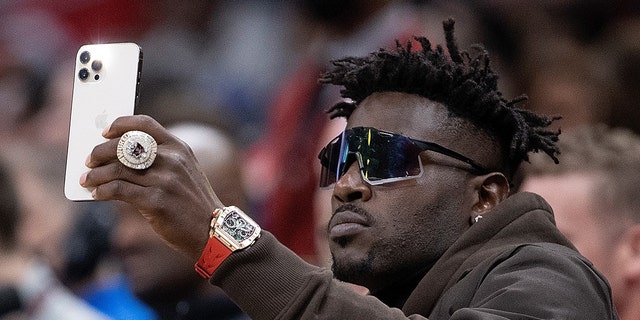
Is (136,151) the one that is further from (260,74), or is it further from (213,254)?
(260,74)

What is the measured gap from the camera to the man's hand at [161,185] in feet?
5.77

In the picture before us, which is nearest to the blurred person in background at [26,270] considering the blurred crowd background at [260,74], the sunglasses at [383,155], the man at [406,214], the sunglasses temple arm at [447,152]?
the blurred crowd background at [260,74]

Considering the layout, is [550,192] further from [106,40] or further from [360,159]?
[106,40]

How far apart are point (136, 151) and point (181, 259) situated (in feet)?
6.46

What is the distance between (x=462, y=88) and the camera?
95.1 inches

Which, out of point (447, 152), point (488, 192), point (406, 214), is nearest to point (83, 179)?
point (406, 214)

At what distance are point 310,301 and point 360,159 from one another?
24.7 inches

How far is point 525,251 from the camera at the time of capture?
199 centimetres

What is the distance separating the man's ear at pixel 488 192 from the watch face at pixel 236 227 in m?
0.76

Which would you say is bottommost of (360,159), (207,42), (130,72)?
(207,42)

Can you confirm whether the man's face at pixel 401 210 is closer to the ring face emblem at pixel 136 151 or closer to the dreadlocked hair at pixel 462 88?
the dreadlocked hair at pixel 462 88

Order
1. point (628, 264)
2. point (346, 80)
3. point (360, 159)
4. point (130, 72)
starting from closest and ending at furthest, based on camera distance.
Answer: point (130, 72)
point (360, 159)
point (346, 80)
point (628, 264)

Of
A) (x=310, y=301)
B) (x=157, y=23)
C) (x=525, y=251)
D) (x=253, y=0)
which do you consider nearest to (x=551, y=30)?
(x=253, y=0)

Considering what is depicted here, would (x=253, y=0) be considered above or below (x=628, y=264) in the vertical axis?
above
